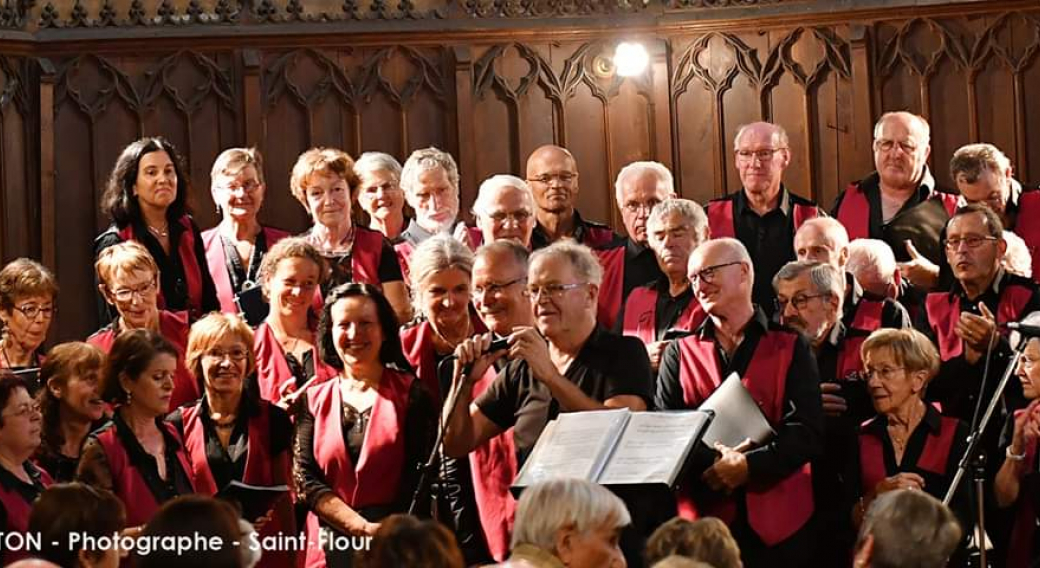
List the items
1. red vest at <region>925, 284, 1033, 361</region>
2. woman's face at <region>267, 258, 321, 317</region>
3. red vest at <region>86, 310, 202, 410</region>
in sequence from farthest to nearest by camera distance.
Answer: red vest at <region>925, 284, 1033, 361</region>
woman's face at <region>267, 258, 321, 317</region>
red vest at <region>86, 310, 202, 410</region>

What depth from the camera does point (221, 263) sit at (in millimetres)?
7301

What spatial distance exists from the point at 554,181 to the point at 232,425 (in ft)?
6.85

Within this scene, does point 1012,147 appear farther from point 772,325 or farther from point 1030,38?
point 772,325

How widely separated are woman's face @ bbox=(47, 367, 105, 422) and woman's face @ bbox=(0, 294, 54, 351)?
678 mm

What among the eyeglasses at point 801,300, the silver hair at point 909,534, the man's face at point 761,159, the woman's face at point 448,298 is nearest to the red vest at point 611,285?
the man's face at point 761,159

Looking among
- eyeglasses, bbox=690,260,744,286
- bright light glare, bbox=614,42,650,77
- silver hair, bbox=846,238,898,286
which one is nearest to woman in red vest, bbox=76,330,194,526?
eyeglasses, bbox=690,260,744,286

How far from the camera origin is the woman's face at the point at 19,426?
5234mm

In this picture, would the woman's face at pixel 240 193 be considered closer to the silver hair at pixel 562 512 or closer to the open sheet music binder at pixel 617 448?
the open sheet music binder at pixel 617 448

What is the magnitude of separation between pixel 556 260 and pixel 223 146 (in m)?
4.18

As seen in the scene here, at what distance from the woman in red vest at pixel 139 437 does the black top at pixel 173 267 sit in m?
1.26

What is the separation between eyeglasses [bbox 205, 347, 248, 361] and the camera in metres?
5.82

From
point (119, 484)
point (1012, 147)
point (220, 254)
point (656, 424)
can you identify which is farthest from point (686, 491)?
point (1012, 147)

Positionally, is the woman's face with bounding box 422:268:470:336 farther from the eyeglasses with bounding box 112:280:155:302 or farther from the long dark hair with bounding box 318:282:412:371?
the eyeglasses with bounding box 112:280:155:302

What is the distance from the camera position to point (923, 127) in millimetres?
7852
